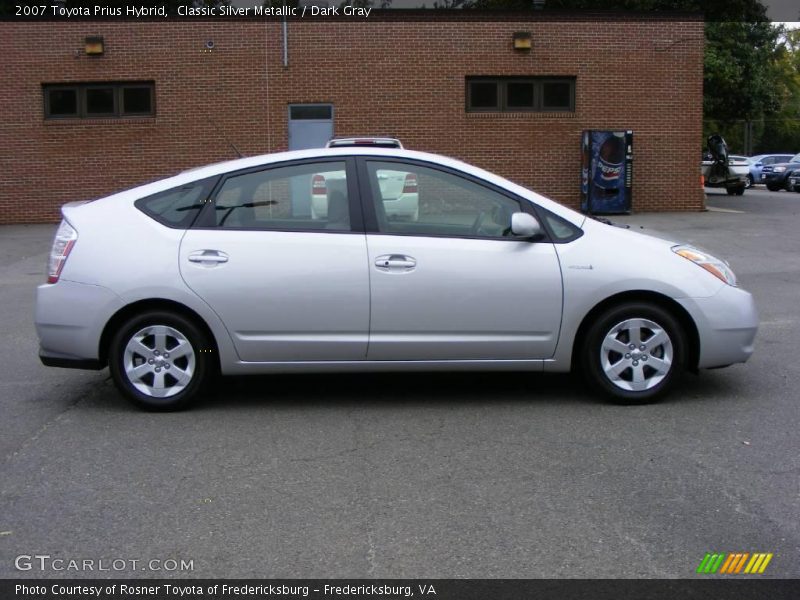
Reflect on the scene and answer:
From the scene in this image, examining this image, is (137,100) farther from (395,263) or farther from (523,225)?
(523,225)

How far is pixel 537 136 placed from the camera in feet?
66.3

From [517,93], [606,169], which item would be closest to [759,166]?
[606,169]

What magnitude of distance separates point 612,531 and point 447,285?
85.9 inches

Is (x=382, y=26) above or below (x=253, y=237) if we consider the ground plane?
above

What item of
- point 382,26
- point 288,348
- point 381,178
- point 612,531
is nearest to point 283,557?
point 612,531

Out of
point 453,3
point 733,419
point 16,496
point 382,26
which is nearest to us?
point 16,496

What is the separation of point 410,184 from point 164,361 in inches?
77.1

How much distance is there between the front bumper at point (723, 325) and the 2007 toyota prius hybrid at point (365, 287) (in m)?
0.01

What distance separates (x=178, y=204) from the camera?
6.03m

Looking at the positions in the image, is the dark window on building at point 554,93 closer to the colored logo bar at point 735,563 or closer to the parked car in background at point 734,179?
the parked car in background at point 734,179

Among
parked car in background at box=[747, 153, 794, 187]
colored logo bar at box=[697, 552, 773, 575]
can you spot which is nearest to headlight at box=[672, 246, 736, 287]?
colored logo bar at box=[697, 552, 773, 575]

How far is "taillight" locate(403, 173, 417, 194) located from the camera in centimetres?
603

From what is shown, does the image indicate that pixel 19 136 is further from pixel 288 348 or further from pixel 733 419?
pixel 733 419

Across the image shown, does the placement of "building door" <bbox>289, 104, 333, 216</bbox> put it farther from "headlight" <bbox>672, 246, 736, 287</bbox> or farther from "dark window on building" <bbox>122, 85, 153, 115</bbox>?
"headlight" <bbox>672, 246, 736, 287</bbox>
